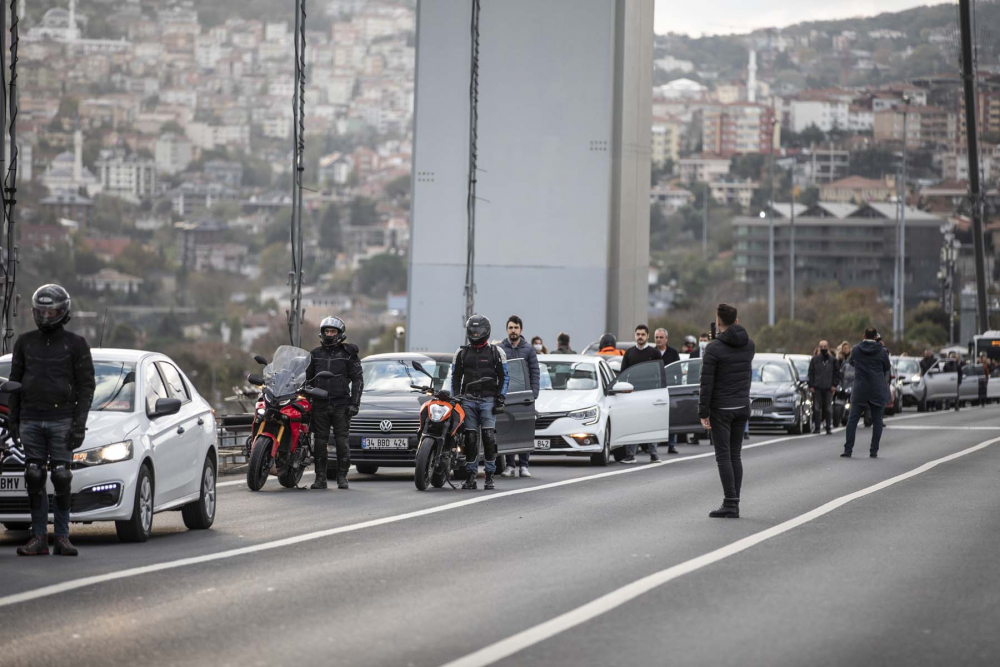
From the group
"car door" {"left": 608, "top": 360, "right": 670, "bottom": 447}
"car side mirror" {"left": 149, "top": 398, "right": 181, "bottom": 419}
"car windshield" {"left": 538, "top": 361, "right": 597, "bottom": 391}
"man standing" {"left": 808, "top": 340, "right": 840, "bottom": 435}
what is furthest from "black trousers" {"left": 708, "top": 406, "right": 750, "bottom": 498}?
"man standing" {"left": 808, "top": 340, "right": 840, "bottom": 435}

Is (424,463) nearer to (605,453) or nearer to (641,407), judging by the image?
(605,453)

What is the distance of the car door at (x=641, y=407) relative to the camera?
22.7 meters

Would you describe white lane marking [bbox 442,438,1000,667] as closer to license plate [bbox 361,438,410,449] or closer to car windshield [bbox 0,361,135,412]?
car windshield [bbox 0,361,135,412]

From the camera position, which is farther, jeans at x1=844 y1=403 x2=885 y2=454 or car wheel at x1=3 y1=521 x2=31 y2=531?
jeans at x1=844 y1=403 x2=885 y2=454

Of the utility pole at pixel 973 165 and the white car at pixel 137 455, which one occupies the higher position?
the utility pole at pixel 973 165

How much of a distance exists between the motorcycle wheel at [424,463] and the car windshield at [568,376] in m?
5.51

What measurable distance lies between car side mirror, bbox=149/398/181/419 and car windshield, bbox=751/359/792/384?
22.9 m

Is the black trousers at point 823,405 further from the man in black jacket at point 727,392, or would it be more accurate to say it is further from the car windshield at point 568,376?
the man in black jacket at point 727,392

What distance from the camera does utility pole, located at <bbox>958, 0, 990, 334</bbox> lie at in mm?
80312

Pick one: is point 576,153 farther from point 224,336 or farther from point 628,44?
point 224,336

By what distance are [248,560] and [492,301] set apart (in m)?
27.6

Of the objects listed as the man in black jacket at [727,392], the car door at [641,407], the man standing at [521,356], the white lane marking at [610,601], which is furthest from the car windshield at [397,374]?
the white lane marking at [610,601]

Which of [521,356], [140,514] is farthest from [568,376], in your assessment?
[140,514]

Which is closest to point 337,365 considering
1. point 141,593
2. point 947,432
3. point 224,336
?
point 141,593
